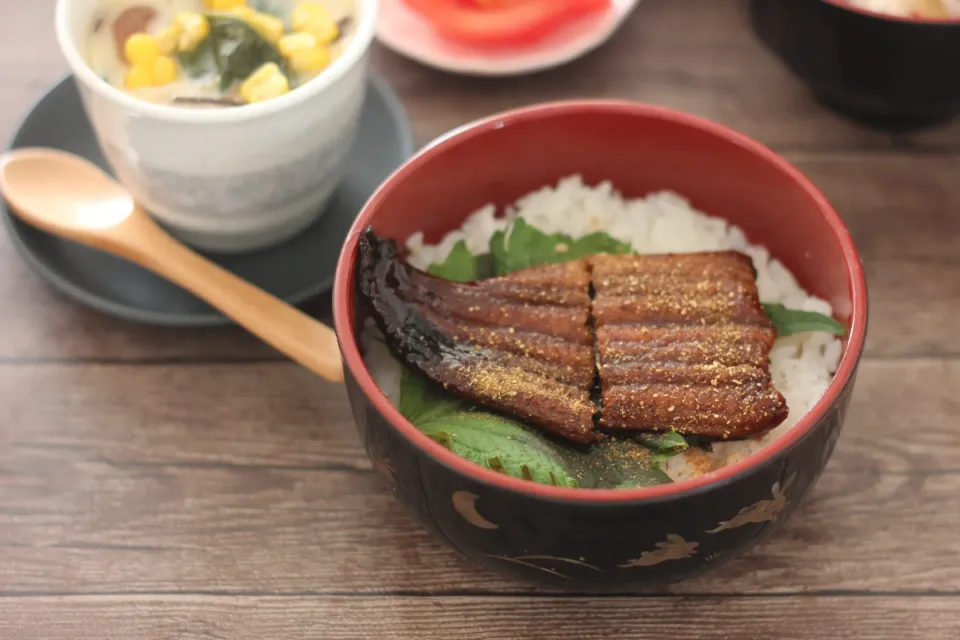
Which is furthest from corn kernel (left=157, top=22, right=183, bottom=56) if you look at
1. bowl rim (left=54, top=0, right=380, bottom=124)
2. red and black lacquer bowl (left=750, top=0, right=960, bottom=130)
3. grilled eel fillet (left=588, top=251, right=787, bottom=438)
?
red and black lacquer bowl (left=750, top=0, right=960, bottom=130)

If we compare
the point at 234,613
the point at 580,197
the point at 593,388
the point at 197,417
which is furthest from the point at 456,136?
the point at 234,613

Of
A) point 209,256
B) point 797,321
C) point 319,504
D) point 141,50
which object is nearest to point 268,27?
Answer: point 141,50

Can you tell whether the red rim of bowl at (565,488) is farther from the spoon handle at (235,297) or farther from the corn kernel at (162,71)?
the corn kernel at (162,71)

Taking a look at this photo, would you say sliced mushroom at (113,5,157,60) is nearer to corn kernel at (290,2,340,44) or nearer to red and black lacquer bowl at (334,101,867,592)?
corn kernel at (290,2,340,44)

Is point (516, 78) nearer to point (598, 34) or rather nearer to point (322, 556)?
point (598, 34)

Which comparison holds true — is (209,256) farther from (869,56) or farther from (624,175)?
(869,56)

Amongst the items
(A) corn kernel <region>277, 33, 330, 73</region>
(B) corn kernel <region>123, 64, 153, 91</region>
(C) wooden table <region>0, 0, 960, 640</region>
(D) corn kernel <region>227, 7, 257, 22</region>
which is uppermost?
(D) corn kernel <region>227, 7, 257, 22</region>

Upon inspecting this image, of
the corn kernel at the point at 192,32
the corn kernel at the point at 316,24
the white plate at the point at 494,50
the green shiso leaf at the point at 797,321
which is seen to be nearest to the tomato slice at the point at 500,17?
the white plate at the point at 494,50
